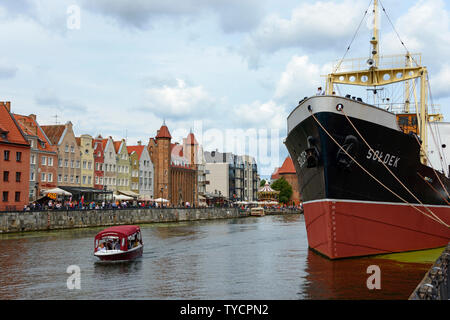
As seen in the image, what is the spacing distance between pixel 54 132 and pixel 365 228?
64.3m

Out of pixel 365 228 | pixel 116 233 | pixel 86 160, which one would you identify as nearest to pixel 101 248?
pixel 116 233

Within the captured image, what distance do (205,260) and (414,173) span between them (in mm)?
13196

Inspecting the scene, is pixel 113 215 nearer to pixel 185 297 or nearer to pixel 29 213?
pixel 29 213

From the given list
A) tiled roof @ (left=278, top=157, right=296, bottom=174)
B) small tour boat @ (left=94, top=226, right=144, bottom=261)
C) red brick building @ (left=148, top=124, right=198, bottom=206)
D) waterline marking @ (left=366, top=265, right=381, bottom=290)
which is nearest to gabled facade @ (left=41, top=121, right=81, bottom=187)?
red brick building @ (left=148, top=124, right=198, bottom=206)

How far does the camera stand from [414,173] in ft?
89.2

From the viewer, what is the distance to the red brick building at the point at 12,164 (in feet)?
194

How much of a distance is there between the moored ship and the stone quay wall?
34028 millimetres

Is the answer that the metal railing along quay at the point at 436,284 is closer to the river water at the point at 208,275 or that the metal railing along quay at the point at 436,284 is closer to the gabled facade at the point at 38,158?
the river water at the point at 208,275

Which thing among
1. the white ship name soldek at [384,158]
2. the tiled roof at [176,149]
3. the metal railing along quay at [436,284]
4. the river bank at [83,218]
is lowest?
the metal railing along quay at [436,284]

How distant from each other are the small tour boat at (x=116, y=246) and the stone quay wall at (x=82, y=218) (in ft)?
74.2

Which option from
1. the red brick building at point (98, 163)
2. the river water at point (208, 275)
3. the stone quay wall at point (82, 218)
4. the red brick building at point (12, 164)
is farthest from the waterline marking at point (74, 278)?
the red brick building at point (98, 163)

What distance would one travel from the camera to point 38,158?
Result: 72.7 meters

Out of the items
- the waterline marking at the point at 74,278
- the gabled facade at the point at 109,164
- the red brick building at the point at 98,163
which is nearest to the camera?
the waterline marking at the point at 74,278
